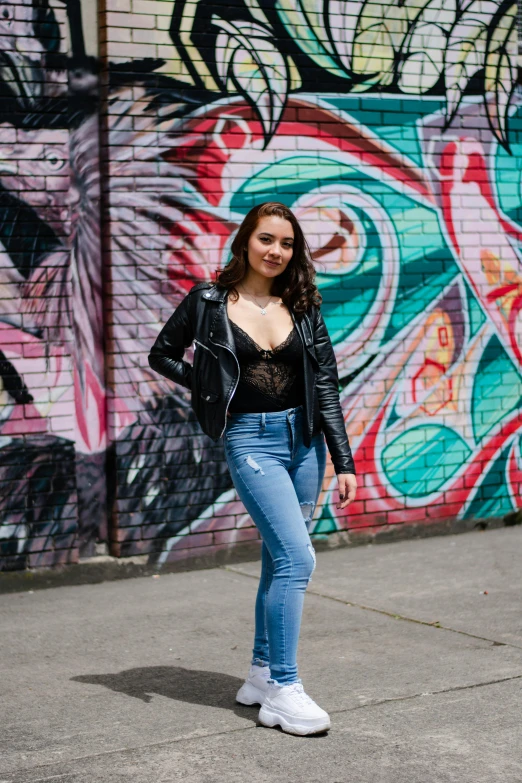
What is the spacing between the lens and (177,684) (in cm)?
490

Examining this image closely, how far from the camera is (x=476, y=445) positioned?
317 inches

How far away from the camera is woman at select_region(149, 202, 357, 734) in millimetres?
4316

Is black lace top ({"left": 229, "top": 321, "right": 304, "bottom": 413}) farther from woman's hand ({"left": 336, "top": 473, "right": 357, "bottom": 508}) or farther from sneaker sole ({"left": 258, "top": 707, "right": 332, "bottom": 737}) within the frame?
sneaker sole ({"left": 258, "top": 707, "right": 332, "bottom": 737})

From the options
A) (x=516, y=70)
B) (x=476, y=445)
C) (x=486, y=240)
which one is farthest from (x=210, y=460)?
(x=516, y=70)

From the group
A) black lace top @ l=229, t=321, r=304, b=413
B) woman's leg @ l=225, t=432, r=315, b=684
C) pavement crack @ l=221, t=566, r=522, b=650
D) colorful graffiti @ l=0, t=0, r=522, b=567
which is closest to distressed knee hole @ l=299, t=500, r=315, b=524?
woman's leg @ l=225, t=432, r=315, b=684

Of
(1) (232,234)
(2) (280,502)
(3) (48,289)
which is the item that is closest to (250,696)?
(2) (280,502)

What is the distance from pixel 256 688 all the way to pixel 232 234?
→ 3.30 metres

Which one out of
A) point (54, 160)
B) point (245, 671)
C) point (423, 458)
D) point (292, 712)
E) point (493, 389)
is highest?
point (54, 160)

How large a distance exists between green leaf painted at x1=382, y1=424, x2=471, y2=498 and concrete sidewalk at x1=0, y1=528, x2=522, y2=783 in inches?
22.2

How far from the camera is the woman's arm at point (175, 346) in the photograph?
4586 millimetres

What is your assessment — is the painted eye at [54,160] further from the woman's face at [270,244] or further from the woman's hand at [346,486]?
the woman's hand at [346,486]

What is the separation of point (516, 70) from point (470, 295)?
159cm

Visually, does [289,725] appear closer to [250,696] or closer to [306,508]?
[250,696]

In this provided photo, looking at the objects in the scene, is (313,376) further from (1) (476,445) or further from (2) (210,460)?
(1) (476,445)
